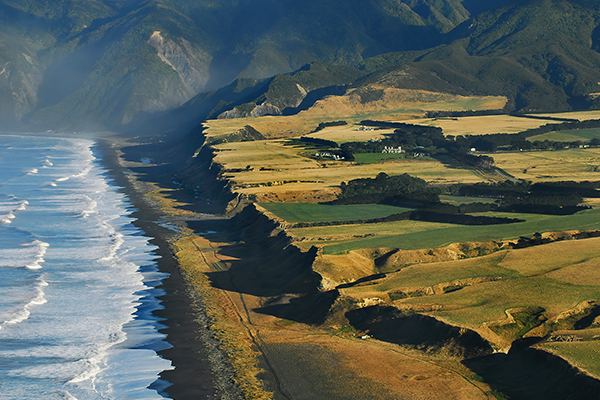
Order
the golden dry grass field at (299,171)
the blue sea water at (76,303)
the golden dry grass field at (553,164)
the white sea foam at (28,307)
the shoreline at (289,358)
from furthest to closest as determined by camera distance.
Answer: the golden dry grass field at (553,164) → the golden dry grass field at (299,171) → the white sea foam at (28,307) → the blue sea water at (76,303) → the shoreline at (289,358)

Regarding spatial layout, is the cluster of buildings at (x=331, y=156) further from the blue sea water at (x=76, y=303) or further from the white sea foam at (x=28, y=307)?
the white sea foam at (x=28, y=307)

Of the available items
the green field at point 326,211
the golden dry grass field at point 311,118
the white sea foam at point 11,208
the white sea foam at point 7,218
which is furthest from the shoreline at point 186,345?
the golden dry grass field at point 311,118

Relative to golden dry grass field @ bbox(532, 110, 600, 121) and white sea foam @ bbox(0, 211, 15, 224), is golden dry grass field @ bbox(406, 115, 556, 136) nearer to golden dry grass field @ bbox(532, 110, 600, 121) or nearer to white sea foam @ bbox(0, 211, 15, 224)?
golden dry grass field @ bbox(532, 110, 600, 121)

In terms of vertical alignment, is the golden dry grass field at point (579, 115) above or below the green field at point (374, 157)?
below

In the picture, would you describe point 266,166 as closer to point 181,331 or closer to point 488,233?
point 488,233

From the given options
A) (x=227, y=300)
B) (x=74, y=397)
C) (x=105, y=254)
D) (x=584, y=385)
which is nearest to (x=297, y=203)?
(x=105, y=254)
